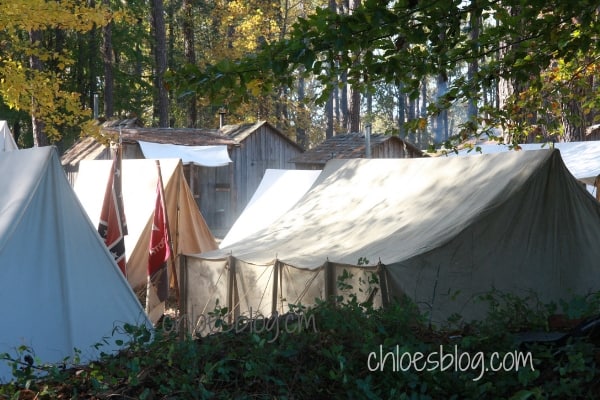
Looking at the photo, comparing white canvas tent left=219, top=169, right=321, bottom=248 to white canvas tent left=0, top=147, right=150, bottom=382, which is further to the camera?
white canvas tent left=219, top=169, right=321, bottom=248

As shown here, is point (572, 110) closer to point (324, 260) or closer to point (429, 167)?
point (429, 167)

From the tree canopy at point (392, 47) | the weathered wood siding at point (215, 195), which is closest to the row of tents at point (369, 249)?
the tree canopy at point (392, 47)

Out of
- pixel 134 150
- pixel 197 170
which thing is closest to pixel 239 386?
pixel 134 150

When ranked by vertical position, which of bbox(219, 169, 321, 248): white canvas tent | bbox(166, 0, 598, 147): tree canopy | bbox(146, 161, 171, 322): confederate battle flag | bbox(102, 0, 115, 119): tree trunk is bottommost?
bbox(146, 161, 171, 322): confederate battle flag

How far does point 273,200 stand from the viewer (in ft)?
43.5

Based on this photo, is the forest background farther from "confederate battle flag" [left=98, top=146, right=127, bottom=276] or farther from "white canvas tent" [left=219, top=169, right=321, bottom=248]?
"white canvas tent" [left=219, top=169, right=321, bottom=248]

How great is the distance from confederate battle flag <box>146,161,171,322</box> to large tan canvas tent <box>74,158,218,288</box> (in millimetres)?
1250

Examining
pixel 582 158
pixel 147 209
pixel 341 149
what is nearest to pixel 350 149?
pixel 341 149

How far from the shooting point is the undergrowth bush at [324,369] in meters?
3.57

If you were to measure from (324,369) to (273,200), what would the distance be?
9.57 m

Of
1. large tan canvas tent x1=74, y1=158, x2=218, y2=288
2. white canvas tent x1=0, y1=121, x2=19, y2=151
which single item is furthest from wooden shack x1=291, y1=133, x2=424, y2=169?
large tan canvas tent x1=74, y1=158, x2=218, y2=288

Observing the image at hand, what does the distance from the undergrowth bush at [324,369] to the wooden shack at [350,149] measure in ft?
72.6

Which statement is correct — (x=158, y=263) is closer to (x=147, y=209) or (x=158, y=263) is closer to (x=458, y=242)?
(x=147, y=209)

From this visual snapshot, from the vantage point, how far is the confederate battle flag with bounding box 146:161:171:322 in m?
12.0
